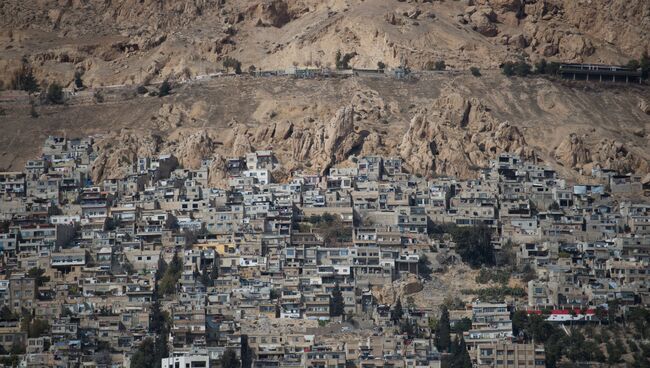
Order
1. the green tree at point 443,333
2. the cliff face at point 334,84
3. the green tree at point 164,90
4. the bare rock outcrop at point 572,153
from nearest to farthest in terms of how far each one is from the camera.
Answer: the green tree at point 443,333 < the cliff face at point 334,84 < the bare rock outcrop at point 572,153 < the green tree at point 164,90

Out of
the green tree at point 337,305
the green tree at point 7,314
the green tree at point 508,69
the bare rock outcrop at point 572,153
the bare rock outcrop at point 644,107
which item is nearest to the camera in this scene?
the green tree at point 7,314

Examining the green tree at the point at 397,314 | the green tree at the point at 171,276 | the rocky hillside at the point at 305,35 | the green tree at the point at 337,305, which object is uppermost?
the rocky hillside at the point at 305,35

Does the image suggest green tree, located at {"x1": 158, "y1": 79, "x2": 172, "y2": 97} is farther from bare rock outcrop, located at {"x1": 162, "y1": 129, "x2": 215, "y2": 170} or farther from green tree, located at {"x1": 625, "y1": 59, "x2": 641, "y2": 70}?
green tree, located at {"x1": 625, "y1": 59, "x2": 641, "y2": 70}

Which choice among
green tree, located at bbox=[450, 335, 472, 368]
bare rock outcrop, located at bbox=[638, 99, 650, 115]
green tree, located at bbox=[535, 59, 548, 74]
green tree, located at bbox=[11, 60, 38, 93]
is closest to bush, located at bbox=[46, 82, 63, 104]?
green tree, located at bbox=[11, 60, 38, 93]

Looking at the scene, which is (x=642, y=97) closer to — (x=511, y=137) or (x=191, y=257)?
(x=511, y=137)

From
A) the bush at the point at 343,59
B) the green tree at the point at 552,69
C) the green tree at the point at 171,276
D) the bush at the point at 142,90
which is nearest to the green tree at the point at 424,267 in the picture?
the green tree at the point at 171,276

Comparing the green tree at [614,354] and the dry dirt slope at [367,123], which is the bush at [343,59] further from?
the green tree at [614,354]
